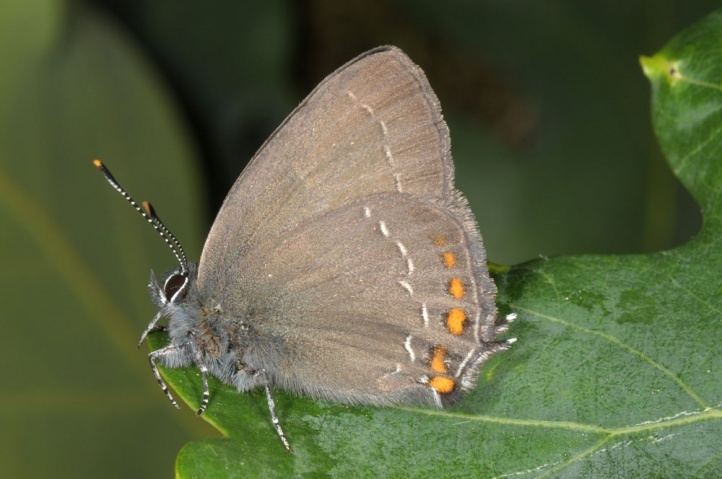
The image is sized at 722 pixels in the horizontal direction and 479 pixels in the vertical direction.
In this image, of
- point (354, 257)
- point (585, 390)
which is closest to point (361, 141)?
point (354, 257)

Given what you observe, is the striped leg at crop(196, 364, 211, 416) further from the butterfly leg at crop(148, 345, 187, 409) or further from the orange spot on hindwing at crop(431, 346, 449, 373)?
the orange spot on hindwing at crop(431, 346, 449, 373)

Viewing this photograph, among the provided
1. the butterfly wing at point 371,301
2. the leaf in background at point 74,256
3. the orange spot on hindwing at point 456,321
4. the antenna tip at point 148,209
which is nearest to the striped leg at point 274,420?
the butterfly wing at point 371,301

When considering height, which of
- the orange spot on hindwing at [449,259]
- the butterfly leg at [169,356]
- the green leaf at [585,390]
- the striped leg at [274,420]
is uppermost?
the butterfly leg at [169,356]

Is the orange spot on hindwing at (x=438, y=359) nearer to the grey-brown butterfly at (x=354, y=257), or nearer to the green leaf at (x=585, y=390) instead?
the grey-brown butterfly at (x=354, y=257)

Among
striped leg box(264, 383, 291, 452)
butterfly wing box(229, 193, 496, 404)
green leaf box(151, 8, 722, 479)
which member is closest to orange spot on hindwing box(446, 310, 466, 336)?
butterfly wing box(229, 193, 496, 404)

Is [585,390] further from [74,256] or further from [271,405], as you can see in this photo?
[74,256]

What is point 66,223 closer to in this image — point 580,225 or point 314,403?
point 314,403
